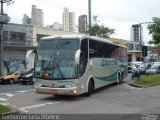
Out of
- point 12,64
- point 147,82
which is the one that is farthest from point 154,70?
point 12,64

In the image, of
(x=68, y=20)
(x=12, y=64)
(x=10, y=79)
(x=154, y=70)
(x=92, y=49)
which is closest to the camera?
(x=92, y=49)

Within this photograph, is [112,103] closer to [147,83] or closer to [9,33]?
[147,83]

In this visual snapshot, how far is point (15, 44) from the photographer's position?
47.9 metres

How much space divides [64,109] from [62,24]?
190 ft

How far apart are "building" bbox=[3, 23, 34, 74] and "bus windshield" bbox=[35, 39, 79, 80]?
2875cm

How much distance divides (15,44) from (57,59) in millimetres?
30974

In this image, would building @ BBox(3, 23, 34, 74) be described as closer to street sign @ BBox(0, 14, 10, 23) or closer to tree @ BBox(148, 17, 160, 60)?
street sign @ BBox(0, 14, 10, 23)

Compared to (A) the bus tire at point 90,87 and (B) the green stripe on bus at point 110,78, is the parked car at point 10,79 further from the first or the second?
(A) the bus tire at point 90,87

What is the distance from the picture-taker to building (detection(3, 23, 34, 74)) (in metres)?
47.1

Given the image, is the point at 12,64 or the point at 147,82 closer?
the point at 147,82

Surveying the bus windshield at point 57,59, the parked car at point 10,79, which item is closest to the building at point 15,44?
the parked car at point 10,79

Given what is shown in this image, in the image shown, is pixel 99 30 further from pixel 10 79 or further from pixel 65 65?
pixel 65 65

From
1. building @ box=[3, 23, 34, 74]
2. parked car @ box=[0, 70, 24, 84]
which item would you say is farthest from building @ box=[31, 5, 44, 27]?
parked car @ box=[0, 70, 24, 84]

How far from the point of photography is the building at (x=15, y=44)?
155ft
